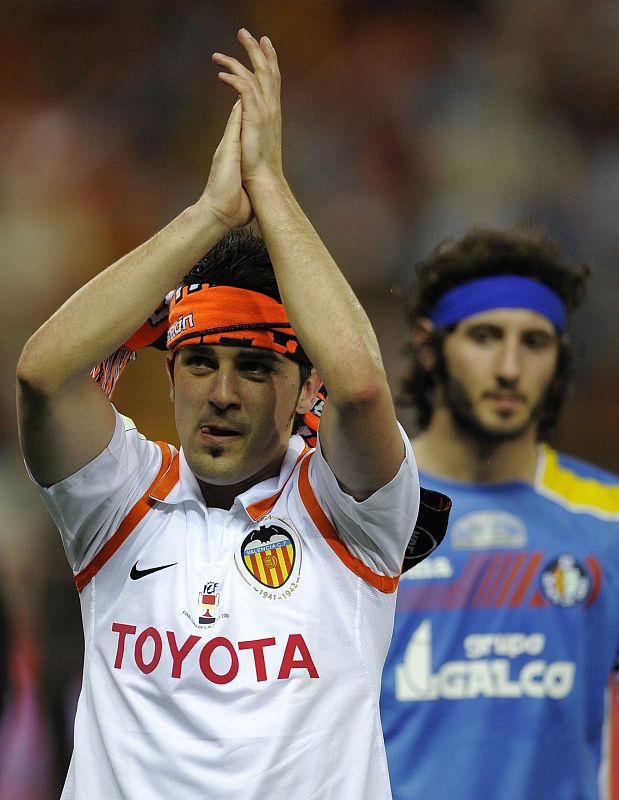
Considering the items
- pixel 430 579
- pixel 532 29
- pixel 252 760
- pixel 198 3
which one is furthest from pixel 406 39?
pixel 252 760

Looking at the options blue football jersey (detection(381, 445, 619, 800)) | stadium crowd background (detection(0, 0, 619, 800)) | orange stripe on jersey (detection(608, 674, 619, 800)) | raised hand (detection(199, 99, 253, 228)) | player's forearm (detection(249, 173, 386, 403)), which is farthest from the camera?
stadium crowd background (detection(0, 0, 619, 800))

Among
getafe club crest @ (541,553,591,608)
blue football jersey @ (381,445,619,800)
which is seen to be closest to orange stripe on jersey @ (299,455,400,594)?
blue football jersey @ (381,445,619,800)

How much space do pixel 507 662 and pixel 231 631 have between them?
2363 mm

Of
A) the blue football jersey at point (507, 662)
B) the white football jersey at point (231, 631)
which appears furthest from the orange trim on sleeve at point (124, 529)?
the blue football jersey at point (507, 662)

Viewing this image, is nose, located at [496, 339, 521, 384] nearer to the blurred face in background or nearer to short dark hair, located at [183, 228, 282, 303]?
the blurred face in background

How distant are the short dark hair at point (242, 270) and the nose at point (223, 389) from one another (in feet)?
0.61

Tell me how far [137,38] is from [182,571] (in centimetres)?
473

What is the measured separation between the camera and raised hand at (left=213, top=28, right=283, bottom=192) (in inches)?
98.7

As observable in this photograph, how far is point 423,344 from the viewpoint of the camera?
17.0 ft

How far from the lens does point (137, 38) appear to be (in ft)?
21.5

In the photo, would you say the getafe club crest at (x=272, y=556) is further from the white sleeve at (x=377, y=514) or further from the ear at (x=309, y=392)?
the ear at (x=309, y=392)

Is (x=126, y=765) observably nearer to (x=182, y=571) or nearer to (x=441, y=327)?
A: (x=182, y=571)

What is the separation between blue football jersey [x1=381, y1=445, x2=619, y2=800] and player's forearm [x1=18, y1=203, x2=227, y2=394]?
2.42m

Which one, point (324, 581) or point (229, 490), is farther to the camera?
point (229, 490)
